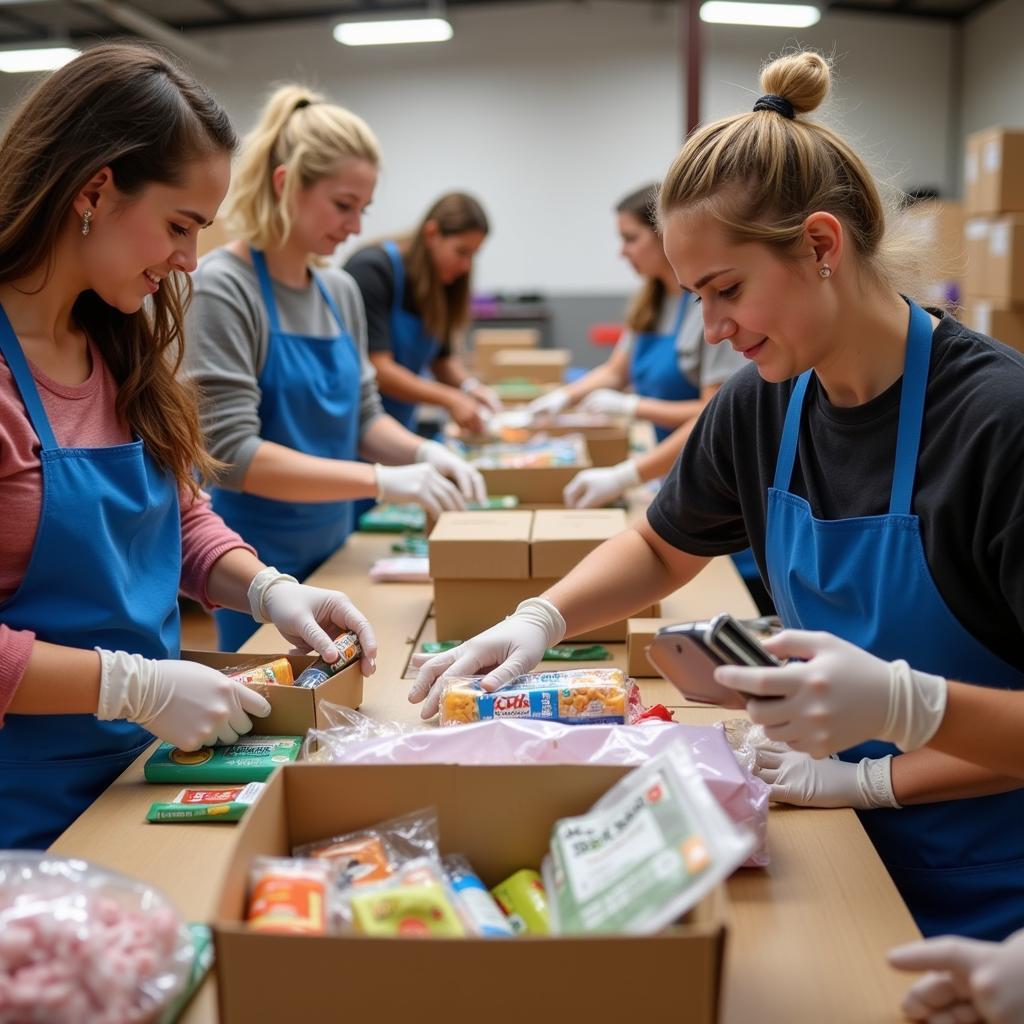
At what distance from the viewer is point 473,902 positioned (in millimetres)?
969

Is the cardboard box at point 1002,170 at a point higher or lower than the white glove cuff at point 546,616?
higher

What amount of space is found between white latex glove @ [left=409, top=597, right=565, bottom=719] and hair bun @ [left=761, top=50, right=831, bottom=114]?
2.66ft

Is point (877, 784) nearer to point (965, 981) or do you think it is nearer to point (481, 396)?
point (965, 981)

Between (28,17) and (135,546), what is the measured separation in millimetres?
9678

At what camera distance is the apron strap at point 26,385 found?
4.45 feet

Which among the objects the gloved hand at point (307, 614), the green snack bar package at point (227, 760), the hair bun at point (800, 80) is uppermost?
the hair bun at point (800, 80)

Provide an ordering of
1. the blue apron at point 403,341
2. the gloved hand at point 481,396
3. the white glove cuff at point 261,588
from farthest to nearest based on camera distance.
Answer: the gloved hand at point 481,396
the blue apron at point 403,341
the white glove cuff at point 261,588

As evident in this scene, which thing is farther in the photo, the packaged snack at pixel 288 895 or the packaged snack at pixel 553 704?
the packaged snack at pixel 553 704

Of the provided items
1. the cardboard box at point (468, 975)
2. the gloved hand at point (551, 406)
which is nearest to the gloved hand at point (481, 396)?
the gloved hand at point (551, 406)

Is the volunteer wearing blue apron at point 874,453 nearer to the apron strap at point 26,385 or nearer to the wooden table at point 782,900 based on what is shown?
the wooden table at point 782,900

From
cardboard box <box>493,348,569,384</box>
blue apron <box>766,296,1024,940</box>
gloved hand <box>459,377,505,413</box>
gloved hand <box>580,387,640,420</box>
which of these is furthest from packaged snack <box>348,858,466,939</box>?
cardboard box <box>493,348,569,384</box>

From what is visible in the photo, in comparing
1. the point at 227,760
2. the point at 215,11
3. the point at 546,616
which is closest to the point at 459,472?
the point at 546,616

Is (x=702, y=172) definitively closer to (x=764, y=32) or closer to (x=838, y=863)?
(x=838, y=863)

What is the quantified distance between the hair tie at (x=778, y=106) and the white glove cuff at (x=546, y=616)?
2.53ft
